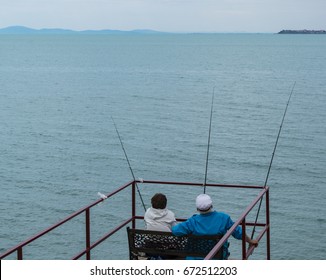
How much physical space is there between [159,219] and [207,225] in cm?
74

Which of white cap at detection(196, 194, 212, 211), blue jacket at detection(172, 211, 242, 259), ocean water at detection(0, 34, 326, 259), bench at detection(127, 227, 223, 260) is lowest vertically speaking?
ocean water at detection(0, 34, 326, 259)

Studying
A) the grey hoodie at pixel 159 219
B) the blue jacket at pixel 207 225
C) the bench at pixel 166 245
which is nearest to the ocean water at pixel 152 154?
the grey hoodie at pixel 159 219

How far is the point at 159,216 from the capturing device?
706 cm

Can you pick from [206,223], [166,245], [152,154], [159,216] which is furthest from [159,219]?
[152,154]

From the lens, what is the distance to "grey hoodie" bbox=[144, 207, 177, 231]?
706 centimetres

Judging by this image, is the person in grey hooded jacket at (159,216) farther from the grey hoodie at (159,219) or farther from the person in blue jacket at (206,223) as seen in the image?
the person in blue jacket at (206,223)

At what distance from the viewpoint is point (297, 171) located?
33.2 metres

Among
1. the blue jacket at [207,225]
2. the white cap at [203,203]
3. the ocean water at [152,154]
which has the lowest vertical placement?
the ocean water at [152,154]

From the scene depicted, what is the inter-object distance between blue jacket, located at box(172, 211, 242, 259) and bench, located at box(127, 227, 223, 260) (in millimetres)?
84

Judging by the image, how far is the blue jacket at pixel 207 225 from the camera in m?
6.45

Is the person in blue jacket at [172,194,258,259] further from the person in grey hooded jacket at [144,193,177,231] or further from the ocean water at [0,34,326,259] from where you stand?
the ocean water at [0,34,326,259]

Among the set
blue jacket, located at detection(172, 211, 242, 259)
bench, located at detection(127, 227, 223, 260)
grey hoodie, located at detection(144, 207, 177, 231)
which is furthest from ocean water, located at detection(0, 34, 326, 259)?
blue jacket, located at detection(172, 211, 242, 259)

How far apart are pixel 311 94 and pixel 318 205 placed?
43249 mm
